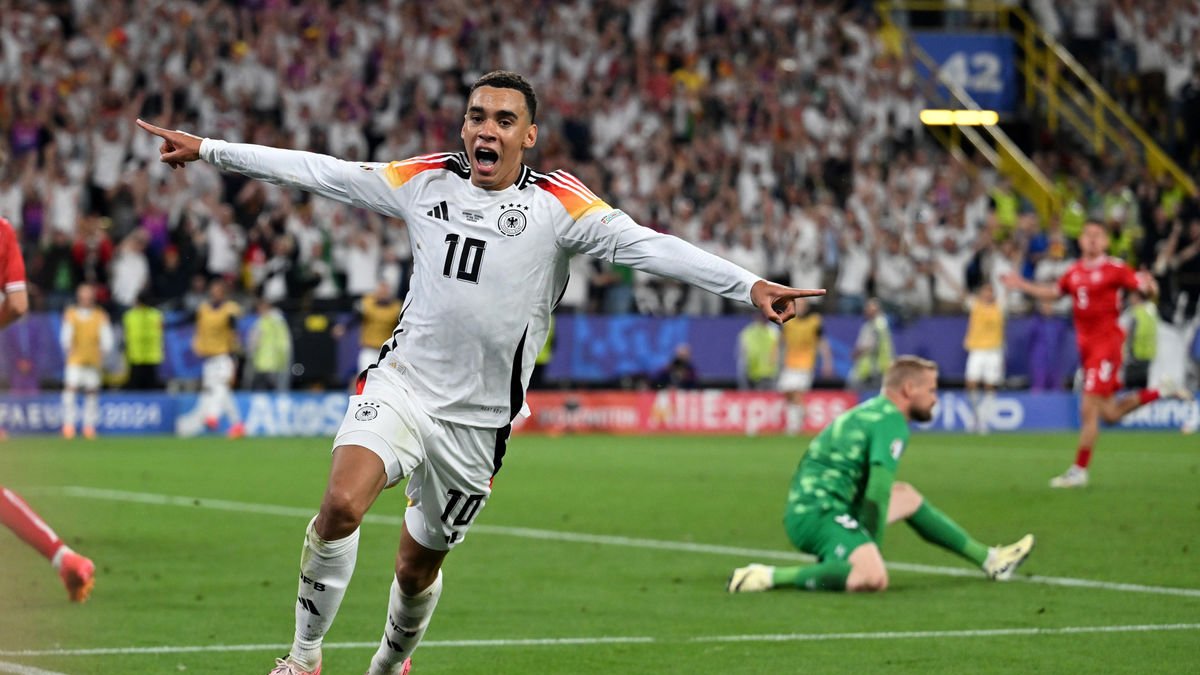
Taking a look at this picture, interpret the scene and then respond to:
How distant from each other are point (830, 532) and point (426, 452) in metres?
4.29

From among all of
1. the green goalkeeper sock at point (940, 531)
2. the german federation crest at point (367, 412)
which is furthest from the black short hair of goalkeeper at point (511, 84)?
the green goalkeeper sock at point (940, 531)

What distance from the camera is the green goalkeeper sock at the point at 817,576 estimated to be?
10.8m

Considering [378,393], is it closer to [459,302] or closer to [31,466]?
[459,302]

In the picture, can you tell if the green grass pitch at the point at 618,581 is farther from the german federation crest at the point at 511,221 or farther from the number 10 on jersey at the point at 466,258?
the german federation crest at the point at 511,221

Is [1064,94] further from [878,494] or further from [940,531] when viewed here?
[878,494]

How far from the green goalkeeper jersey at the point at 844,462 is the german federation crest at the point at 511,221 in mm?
4007

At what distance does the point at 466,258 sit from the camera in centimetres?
715

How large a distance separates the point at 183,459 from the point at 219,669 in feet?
48.9

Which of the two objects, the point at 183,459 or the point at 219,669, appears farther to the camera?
the point at 183,459

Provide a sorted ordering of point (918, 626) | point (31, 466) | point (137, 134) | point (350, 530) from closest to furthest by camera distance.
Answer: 1. point (350, 530)
2. point (918, 626)
3. point (31, 466)
4. point (137, 134)

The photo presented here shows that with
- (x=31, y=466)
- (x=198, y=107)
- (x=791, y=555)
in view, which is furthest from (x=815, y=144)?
(x=791, y=555)

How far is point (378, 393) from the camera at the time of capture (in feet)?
23.2

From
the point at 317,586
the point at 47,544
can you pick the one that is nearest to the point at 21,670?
the point at 317,586

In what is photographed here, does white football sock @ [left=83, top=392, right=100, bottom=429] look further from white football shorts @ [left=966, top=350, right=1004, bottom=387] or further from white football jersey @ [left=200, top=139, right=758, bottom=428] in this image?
white football jersey @ [left=200, top=139, right=758, bottom=428]
